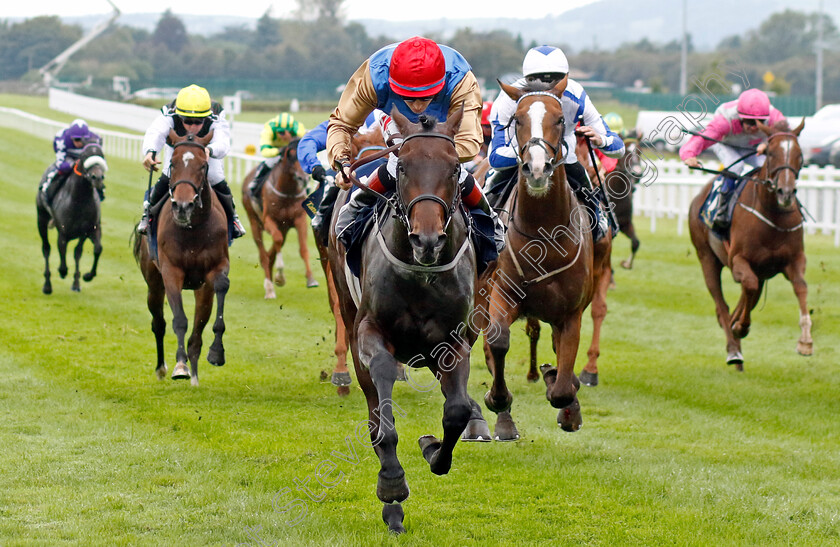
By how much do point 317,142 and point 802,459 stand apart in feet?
13.5

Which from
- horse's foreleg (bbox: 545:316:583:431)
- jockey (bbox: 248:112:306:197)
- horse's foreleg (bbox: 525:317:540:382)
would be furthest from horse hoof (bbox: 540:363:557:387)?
jockey (bbox: 248:112:306:197)

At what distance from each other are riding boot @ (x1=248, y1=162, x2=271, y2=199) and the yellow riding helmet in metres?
5.71

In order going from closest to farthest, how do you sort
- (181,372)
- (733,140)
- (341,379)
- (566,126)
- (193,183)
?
(566,126)
(193,183)
(181,372)
(341,379)
(733,140)

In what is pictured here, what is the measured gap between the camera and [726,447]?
729 centimetres

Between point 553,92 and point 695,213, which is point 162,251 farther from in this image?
point 695,213

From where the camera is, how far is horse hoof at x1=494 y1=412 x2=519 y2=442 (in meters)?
6.85

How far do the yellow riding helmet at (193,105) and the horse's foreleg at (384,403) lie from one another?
13.7ft

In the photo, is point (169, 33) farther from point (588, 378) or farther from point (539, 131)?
point (539, 131)

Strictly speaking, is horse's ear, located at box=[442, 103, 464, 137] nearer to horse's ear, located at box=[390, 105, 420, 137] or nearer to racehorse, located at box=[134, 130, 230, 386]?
horse's ear, located at box=[390, 105, 420, 137]

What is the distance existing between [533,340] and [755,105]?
329cm

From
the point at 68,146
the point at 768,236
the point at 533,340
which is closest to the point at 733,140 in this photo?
the point at 768,236

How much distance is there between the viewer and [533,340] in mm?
8469

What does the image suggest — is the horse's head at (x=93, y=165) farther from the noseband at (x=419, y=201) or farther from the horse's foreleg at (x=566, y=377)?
the noseband at (x=419, y=201)

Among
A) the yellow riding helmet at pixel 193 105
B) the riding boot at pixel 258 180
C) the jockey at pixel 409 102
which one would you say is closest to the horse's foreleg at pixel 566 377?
the jockey at pixel 409 102
